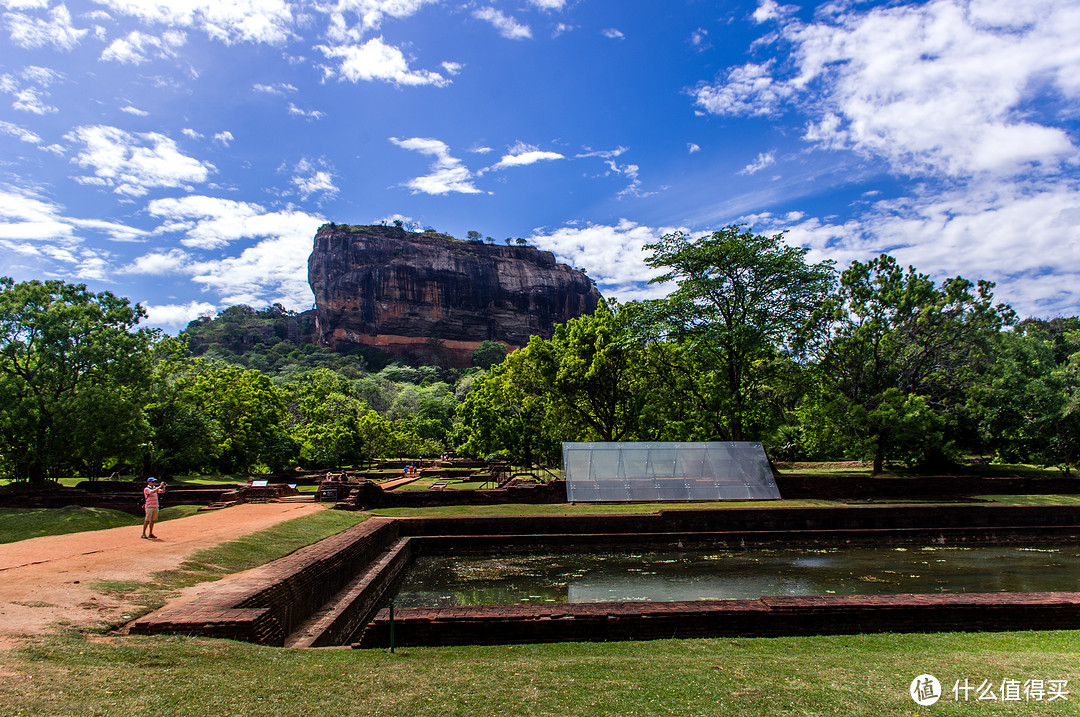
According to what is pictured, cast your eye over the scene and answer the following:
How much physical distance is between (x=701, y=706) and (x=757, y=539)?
1101 centimetres

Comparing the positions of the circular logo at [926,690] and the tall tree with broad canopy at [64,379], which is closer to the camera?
the circular logo at [926,690]

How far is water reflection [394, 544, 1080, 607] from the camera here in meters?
9.52

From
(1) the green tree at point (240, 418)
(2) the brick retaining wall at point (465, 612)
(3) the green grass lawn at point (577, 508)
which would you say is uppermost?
(1) the green tree at point (240, 418)

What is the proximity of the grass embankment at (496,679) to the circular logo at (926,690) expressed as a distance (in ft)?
0.18

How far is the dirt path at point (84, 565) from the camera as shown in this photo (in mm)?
5098

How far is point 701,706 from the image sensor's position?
3.82 metres

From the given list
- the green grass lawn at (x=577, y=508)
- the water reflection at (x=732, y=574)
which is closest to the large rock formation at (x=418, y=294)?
the green grass lawn at (x=577, y=508)

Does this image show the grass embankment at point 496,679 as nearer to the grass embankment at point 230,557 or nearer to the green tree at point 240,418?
the grass embankment at point 230,557

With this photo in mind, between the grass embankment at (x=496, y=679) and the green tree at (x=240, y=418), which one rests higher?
the green tree at (x=240, y=418)

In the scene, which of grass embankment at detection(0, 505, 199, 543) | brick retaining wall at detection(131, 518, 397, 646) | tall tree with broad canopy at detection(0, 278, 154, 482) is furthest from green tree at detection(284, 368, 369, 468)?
brick retaining wall at detection(131, 518, 397, 646)

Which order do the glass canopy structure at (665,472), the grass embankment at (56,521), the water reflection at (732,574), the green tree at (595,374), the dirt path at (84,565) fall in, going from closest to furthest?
the dirt path at (84,565) < the water reflection at (732,574) < the grass embankment at (56,521) < the glass canopy structure at (665,472) < the green tree at (595,374)

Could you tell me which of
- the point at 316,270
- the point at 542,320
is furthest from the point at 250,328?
the point at 542,320

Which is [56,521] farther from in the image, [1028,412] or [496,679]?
[1028,412]

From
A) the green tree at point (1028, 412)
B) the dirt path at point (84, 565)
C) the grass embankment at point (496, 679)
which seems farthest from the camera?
the green tree at point (1028, 412)
